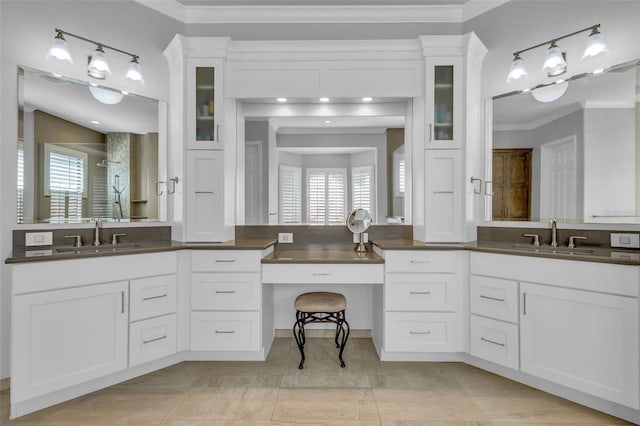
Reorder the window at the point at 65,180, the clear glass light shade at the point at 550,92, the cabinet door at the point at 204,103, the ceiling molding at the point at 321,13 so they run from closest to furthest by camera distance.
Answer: the window at the point at 65,180 < the clear glass light shade at the point at 550,92 < the cabinet door at the point at 204,103 < the ceiling molding at the point at 321,13

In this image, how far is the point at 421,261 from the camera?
2.33 m

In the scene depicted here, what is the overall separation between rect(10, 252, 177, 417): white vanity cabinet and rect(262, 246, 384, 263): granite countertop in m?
0.79

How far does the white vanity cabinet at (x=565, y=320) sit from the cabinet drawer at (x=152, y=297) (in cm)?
216

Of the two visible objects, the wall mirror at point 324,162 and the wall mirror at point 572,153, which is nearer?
the wall mirror at point 572,153

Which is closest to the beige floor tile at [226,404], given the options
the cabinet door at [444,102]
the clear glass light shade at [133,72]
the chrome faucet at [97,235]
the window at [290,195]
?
the chrome faucet at [97,235]

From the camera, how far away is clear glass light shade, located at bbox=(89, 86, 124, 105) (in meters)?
2.41

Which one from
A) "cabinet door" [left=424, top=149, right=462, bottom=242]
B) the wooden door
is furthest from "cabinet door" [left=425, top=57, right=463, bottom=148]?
the wooden door

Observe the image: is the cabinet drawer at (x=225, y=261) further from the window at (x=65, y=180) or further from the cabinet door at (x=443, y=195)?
the cabinet door at (x=443, y=195)

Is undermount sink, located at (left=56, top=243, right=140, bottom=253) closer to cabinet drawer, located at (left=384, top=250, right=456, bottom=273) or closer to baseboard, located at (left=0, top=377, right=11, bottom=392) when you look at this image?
baseboard, located at (left=0, top=377, right=11, bottom=392)

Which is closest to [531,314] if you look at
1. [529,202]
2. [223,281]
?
[529,202]

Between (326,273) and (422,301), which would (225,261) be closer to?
(326,273)

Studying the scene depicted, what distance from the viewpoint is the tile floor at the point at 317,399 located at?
1.74m

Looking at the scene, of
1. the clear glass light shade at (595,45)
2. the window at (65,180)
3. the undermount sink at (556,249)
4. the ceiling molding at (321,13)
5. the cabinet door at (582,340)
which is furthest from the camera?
the ceiling molding at (321,13)

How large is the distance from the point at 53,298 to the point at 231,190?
138 centimetres
